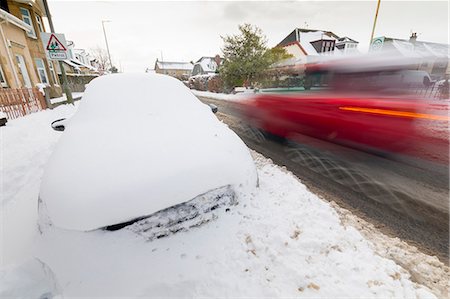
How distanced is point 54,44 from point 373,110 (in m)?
11.0

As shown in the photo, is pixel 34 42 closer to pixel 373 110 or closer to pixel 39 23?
pixel 39 23

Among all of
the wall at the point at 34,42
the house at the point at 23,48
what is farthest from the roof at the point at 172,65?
the house at the point at 23,48

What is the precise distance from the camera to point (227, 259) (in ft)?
6.14

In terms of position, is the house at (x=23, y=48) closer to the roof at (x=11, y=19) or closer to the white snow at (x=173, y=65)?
the roof at (x=11, y=19)

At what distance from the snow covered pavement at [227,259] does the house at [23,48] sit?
13.2m

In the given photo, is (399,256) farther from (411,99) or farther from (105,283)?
(105,283)

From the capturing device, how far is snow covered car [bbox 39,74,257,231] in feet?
5.38

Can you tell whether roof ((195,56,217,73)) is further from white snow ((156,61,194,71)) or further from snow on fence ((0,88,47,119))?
snow on fence ((0,88,47,119))

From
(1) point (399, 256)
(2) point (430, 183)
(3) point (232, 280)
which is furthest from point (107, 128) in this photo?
(2) point (430, 183)

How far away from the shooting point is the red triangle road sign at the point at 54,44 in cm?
837

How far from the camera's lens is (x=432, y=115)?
8.76 feet

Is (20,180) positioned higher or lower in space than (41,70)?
lower

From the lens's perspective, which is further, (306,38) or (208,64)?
(208,64)

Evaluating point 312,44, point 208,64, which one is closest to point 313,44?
point 312,44
